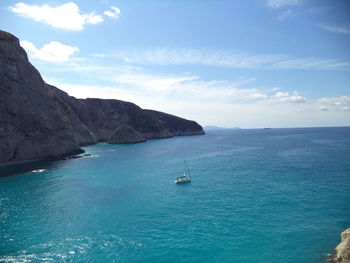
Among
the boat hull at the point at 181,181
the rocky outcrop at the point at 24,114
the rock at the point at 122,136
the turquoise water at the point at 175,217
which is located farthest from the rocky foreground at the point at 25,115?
the rock at the point at 122,136

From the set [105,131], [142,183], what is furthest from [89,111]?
[142,183]

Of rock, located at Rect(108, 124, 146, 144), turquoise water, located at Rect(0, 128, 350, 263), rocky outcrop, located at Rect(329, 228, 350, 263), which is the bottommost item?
turquoise water, located at Rect(0, 128, 350, 263)

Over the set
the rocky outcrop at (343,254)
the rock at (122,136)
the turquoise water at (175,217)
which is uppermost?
the rock at (122,136)

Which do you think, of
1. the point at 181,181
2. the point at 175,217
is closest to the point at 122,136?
the point at 181,181

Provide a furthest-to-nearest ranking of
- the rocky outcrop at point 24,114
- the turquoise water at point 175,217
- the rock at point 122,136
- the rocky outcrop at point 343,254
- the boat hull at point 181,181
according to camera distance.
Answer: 1. the rock at point 122,136
2. the rocky outcrop at point 24,114
3. the boat hull at point 181,181
4. the turquoise water at point 175,217
5. the rocky outcrop at point 343,254

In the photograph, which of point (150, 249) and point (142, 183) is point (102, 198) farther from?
point (150, 249)

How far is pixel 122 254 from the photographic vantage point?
67.9 feet

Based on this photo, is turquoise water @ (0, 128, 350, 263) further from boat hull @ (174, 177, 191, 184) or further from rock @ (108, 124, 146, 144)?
rock @ (108, 124, 146, 144)

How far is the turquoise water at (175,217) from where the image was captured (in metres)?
20.9

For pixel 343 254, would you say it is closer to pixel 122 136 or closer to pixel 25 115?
pixel 25 115

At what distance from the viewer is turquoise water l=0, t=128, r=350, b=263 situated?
68.4 feet

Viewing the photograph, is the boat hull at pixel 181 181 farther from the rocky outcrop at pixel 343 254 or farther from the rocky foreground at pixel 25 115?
the rocky foreground at pixel 25 115

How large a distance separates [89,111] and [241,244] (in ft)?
550

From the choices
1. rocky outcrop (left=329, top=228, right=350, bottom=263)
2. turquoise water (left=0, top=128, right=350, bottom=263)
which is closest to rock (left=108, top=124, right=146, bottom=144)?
turquoise water (left=0, top=128, right=350, bottom=263)
